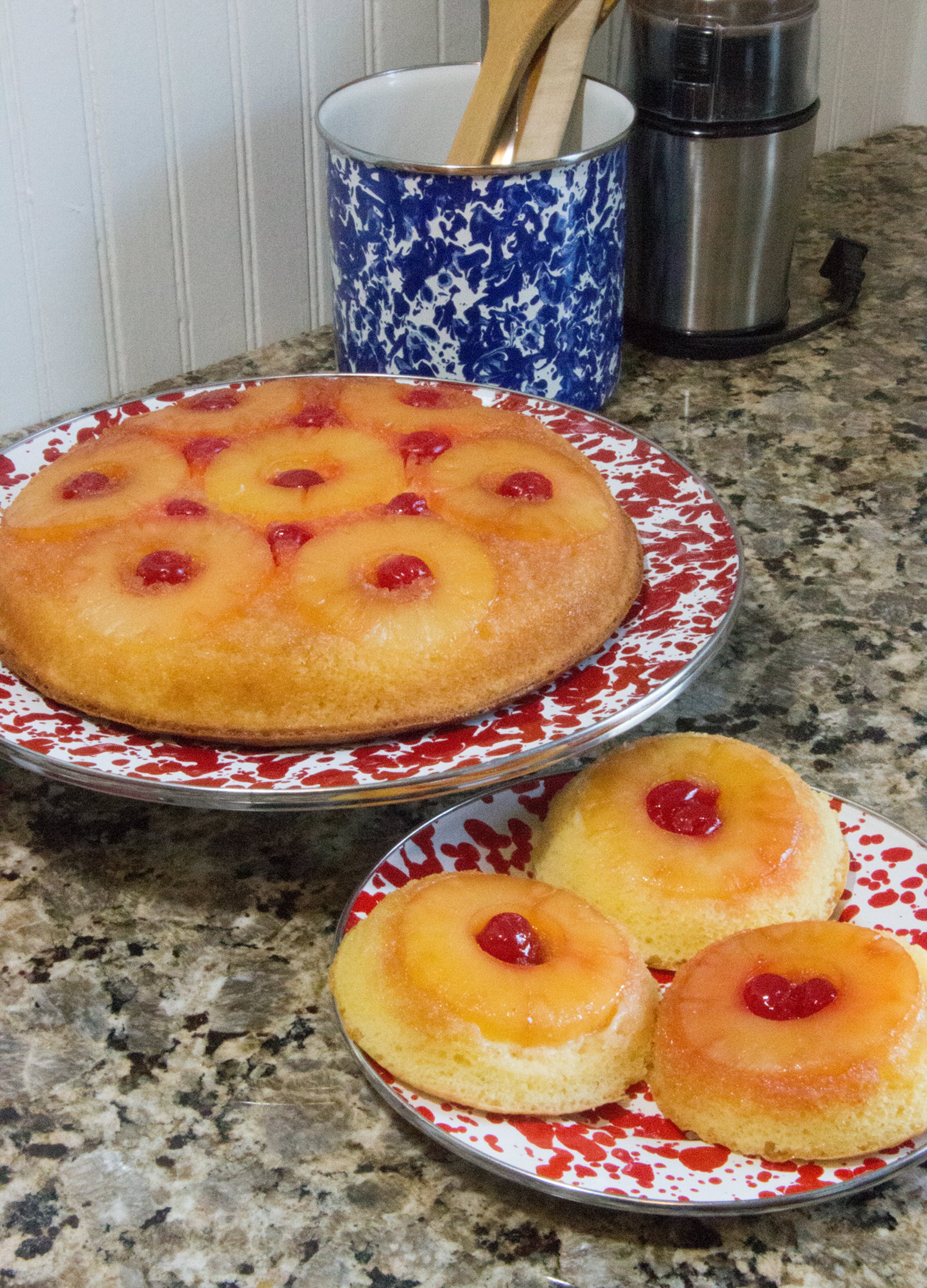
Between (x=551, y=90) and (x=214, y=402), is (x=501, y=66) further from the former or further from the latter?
(x=214, y=402)

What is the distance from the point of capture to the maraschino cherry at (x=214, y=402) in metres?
0.93

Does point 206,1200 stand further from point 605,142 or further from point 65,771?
point 605,142

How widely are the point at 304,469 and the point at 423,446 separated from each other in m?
0.08

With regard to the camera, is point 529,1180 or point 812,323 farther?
point 812,323

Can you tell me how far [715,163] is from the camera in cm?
120

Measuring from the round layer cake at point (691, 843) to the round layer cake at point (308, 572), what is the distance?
0.08 metres

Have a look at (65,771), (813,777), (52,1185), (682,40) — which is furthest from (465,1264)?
(682,40)

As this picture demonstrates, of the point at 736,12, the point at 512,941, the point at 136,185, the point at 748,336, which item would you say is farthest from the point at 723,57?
the point at 512,941

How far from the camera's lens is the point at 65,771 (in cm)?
68

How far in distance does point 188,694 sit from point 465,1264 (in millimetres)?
303

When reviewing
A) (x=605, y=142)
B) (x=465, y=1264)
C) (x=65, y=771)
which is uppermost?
(x=605, y=142)

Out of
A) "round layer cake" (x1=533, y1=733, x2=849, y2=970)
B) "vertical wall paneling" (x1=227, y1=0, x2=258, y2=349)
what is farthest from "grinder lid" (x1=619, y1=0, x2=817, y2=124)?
"round layer cake" (x1=533, y1=733, x2=849, y2=970)

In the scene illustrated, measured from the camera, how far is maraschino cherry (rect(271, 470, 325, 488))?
2.72ft

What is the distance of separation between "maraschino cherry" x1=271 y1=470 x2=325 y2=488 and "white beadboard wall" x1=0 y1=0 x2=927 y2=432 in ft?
1.34
